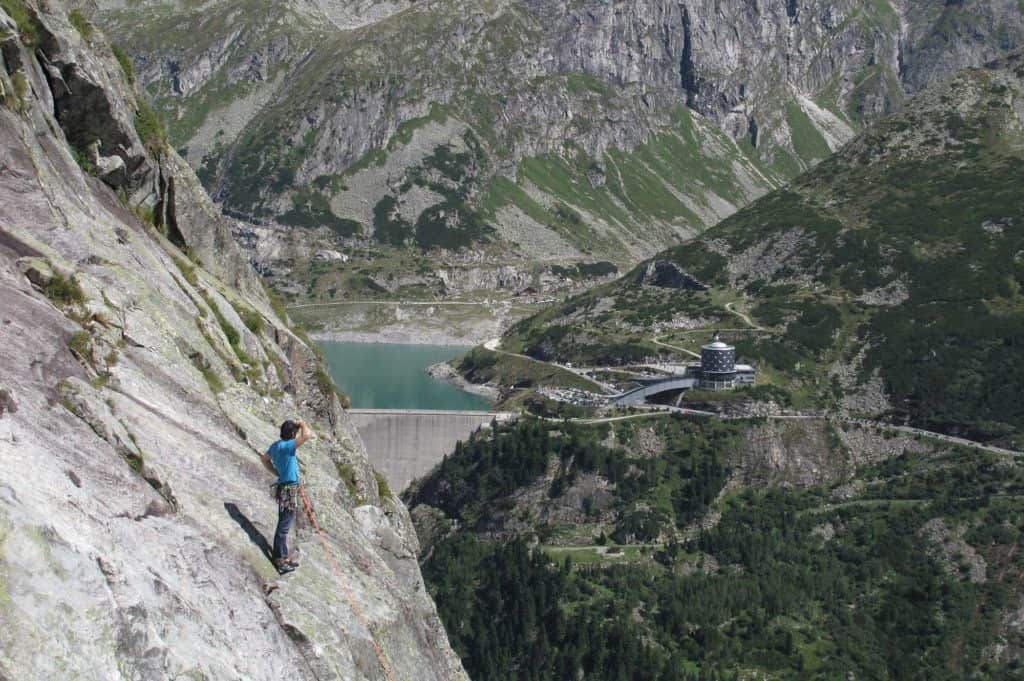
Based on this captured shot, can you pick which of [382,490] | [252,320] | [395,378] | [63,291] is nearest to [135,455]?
[63,291]

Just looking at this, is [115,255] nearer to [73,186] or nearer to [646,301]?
[73,186]

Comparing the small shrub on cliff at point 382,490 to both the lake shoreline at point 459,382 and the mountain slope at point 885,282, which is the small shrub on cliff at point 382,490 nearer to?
the mountain slope at point 885,282

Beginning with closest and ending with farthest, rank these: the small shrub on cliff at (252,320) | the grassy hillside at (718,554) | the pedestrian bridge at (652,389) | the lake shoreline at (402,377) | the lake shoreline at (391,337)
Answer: the small shrub on cliff at (252,320), the grassy hillside at (718,554), the pedestrian bridge at (652,389), the lake shoreline at (402,377), the lake shoreline at (391,337)

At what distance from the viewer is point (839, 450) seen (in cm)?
10075

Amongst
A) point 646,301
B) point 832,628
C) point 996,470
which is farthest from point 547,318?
point 832,628

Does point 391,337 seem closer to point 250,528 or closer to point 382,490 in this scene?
point 382,490

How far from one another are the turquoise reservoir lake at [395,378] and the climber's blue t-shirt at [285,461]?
329ft

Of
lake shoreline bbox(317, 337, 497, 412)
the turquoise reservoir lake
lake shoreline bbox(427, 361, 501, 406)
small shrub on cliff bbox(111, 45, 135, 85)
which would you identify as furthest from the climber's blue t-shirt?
lake shoreline bbox(427, 361, 501, 406)

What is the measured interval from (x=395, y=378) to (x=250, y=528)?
452 feet

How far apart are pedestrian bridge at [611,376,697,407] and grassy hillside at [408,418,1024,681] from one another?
947cm

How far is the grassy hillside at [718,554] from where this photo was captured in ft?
213

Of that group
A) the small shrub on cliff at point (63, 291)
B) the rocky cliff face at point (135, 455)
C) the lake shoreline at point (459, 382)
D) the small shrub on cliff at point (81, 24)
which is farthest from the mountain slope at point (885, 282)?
the small shrub on cliff at point (63, 291)

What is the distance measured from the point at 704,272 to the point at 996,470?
64.9 metres

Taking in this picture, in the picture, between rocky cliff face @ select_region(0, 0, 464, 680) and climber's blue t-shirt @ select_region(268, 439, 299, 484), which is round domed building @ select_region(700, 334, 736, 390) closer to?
rocky cliff face @ select_region(0, 0, 464, 680)
